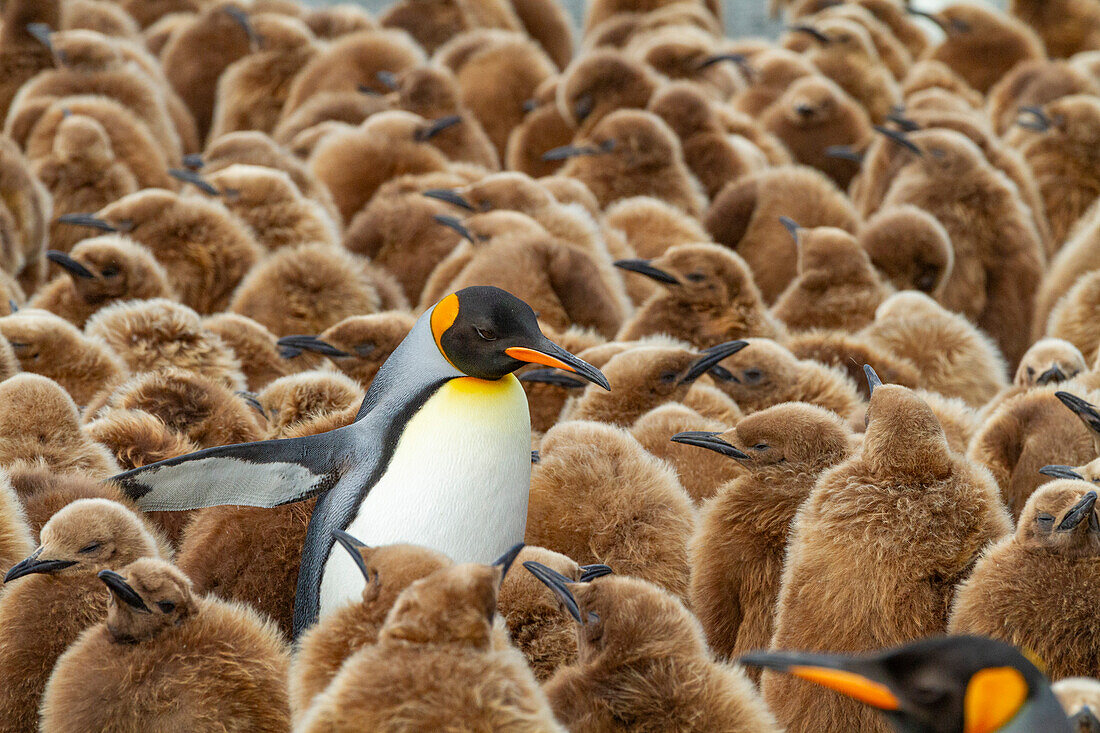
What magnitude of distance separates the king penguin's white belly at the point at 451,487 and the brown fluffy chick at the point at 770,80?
4902 mm

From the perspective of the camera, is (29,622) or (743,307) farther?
(743,307)

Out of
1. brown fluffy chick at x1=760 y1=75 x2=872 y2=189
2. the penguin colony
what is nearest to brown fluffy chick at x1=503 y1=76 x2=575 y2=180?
the penguin colony

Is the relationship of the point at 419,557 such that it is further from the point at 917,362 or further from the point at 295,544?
the point at 917,362

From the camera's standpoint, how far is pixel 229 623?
2139mm

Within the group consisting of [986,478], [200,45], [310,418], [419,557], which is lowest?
[200,45]

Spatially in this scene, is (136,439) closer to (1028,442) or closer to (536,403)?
(536,403)

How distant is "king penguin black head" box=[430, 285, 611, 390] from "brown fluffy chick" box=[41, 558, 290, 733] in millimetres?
654

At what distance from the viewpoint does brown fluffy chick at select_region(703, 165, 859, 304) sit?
4.93 meters

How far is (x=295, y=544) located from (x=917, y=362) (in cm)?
210

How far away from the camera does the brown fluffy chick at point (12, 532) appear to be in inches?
93.4

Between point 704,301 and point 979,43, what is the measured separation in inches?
195

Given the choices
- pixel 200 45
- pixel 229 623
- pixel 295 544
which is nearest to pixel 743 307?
pixel 295 544

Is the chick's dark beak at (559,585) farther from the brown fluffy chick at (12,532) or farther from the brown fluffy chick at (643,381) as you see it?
the brown fluffy chick at (643,381)

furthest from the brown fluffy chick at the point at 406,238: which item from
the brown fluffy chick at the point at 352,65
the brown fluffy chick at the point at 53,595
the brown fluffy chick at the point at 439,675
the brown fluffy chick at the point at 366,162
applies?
the brown fluffy chick at the point at 439,675
